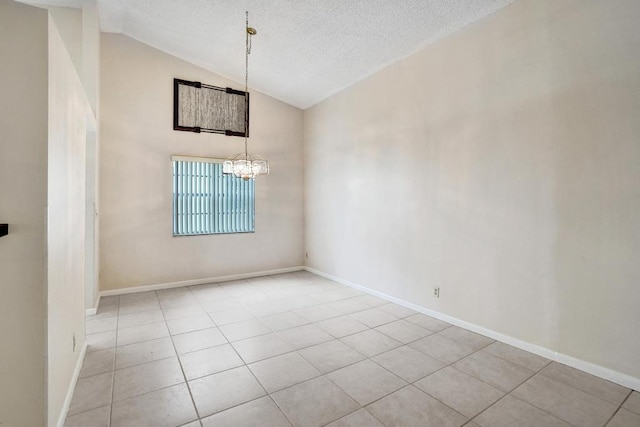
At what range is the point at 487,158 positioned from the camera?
10.1ft

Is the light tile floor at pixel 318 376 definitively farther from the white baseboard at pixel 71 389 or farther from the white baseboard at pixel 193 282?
the white baseboard at pixel 193 282

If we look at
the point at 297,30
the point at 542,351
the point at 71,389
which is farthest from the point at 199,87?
the point at 542,351

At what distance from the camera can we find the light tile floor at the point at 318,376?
194cm

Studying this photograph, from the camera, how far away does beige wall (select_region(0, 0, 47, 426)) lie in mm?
1400

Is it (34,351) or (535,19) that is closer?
(34,351)

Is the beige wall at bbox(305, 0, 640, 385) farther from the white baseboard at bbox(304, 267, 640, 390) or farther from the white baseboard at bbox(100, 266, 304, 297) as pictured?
the white baseboard at bbox(100, 266, 304, 297)

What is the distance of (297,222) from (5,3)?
4.82 m

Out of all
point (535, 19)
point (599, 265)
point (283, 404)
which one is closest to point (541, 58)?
point (535, 19)

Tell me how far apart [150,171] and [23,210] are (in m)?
3.43

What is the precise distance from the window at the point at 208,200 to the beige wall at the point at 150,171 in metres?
0.11

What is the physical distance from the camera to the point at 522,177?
9.28 feet

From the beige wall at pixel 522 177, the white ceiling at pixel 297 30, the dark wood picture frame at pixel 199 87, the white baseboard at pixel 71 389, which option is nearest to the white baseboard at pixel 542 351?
the beige wall at pixel 522 177

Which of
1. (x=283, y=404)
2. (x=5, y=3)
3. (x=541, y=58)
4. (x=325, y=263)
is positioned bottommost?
(x=283, y=404)

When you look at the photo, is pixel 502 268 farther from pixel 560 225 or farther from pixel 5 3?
pixel 5 3
